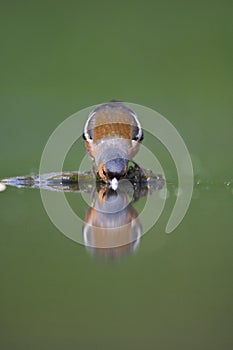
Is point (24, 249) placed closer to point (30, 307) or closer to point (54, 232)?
point (54, 232)

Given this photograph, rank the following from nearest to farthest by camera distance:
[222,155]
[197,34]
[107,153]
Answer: [107,153] < [222,155] < [197,34]

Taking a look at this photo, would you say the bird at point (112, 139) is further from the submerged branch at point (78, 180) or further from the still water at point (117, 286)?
the still water at point (117, 286)

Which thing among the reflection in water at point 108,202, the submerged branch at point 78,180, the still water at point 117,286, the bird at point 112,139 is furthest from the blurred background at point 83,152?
the bird at point 112,139

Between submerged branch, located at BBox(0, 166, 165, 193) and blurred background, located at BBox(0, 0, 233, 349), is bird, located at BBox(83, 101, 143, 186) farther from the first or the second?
blurred background, located at BBox(0, 0, 233, 349)

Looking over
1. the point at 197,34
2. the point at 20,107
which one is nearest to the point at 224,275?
the point at 20,107

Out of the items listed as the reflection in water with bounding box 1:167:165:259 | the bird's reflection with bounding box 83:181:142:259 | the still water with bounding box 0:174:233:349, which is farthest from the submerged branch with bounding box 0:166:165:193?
the still water with bounding box 0:174:233:349
